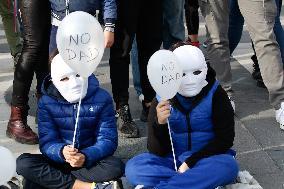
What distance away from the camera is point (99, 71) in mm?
5332

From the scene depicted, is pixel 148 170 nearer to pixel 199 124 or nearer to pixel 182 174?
pixel 182 174

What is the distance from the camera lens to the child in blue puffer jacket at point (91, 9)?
139 inches

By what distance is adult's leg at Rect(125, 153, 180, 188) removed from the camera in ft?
10.1

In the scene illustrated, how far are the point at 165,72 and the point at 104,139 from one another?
56cm

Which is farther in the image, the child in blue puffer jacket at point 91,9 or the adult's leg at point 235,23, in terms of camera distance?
the adult's leg at point 235,23

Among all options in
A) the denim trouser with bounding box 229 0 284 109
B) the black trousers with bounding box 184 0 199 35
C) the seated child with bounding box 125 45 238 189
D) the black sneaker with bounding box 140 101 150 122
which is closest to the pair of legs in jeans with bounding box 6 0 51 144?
the black sneaker with bounding box 140 101 150 122

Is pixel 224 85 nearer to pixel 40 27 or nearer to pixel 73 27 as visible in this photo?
pixel 40 27

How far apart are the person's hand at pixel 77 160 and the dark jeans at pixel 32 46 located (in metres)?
0.83

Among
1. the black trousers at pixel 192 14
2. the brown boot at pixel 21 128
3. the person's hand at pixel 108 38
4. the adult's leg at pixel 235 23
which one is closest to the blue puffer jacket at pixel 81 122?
the person's hand at pixel 108 38

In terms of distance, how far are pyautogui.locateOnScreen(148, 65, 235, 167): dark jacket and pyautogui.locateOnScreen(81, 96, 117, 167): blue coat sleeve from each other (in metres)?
0.21

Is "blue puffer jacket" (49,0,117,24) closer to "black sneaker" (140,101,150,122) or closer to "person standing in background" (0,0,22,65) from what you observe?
"black sneaker" (140,101,150,122)

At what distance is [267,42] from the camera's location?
4.02 meters

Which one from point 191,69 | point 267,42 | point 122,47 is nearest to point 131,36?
point 122,47

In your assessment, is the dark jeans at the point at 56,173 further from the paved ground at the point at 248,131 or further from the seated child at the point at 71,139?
the paved ground at the point at 248,131
